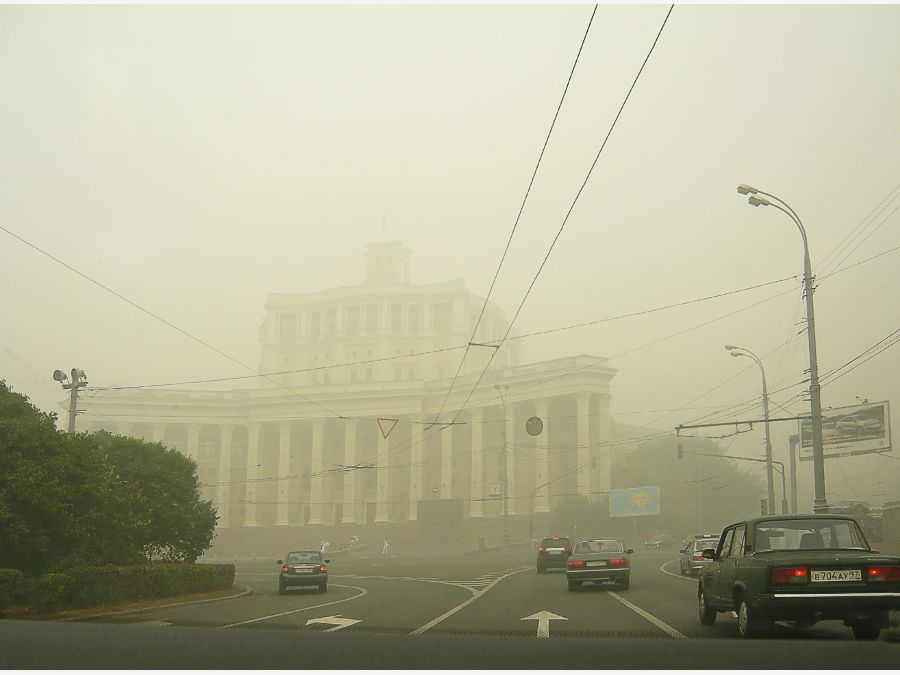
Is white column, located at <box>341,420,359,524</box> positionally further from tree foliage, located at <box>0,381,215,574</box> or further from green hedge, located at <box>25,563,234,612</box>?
tree foliage, located at <box>0,381,215,574</box>

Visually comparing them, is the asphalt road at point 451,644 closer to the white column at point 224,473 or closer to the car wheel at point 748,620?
the car wheel at point 748,620

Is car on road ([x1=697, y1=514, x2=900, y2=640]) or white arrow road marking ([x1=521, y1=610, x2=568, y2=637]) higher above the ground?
car on road ([x1=697, y1=514, x2=900, y2=640])

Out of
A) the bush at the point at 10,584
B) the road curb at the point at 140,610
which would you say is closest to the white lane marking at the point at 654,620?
the road curb at the point at 140,610

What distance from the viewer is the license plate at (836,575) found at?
11.5m

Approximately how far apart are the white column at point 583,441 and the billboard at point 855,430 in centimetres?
3417

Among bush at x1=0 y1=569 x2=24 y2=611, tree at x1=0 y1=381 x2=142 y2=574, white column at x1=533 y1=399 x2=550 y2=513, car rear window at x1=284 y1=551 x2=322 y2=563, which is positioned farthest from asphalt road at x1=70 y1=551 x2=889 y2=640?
white column at x1=533 y1=399 x2=550 y2=513

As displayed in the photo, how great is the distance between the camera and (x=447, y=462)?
105688 mm

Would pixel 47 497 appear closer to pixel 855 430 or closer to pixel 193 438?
pixel 855 430

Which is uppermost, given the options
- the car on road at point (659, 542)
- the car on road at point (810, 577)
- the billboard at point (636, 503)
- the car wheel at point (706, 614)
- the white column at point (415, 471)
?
the white column at point (415, 471)

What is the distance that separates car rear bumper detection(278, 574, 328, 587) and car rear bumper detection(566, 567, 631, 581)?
987cm

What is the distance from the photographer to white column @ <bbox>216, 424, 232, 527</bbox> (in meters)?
108

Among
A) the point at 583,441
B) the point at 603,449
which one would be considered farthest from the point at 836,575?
the point at 603,449

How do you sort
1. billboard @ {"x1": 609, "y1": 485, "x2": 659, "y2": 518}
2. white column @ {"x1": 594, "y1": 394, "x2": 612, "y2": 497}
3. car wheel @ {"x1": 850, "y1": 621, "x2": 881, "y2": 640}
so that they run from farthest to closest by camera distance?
1. white column @ {"x1": 594, "y1": 394, "x2": 612, "y2": 497}
2. billboard @ {"x1": 609, "y1": 485, "x2": 659, "y2": 518}
3. car wheel @ {"x1": 850, "y1": 621, "x2": 881, "y2": 640}

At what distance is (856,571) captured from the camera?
11.5 m
